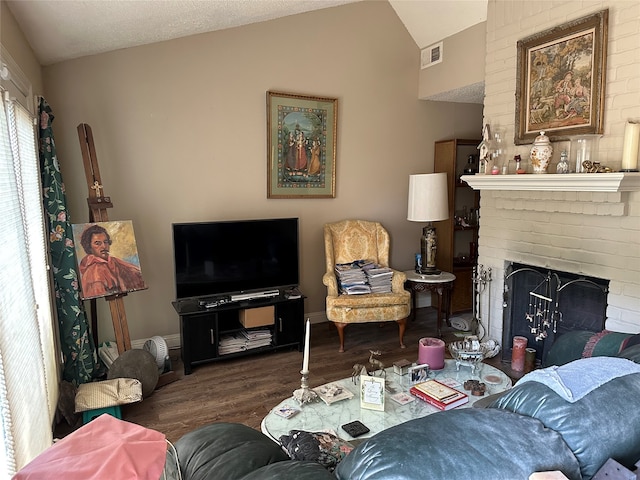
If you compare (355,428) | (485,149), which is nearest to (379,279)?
(485,149)

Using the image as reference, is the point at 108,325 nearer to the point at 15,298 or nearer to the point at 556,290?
the point at 15,298

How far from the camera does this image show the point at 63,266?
115 inches

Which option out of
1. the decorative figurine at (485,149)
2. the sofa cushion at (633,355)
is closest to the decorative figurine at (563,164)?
the decorative figurine at (485,149)

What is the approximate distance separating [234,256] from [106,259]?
981 millimetres

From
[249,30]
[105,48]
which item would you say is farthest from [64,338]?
[249,30]

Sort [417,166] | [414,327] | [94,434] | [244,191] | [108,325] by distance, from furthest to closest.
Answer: [417,166] → [414,327] → [244,191] → [108,325] → [94,434]

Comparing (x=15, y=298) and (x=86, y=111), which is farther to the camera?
(x=86, y=111)

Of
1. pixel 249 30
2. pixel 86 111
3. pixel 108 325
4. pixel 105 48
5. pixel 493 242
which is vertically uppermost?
pixel 249 30

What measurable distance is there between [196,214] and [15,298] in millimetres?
2224

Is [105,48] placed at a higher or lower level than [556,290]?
higher

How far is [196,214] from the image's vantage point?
3912mm

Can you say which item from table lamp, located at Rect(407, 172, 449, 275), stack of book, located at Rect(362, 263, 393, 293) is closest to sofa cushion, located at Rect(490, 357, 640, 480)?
stack of book, located at Rect(362, 263, 393, 293)

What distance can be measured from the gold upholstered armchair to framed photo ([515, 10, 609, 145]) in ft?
5.17

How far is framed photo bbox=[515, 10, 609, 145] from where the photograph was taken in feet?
9.29
